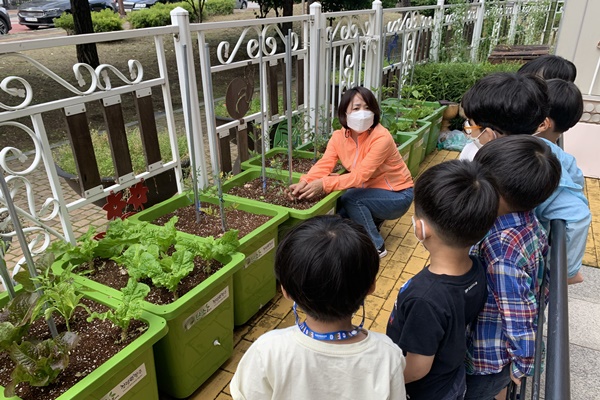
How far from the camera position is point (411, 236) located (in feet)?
11.8

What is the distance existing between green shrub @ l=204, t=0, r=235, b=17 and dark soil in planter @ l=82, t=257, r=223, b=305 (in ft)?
71.1

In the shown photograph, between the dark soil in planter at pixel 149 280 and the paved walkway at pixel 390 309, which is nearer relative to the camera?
the dark soil in planter at pixel 149 280

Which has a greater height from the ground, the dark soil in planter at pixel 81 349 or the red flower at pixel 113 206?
the red flower at pixel 113 206

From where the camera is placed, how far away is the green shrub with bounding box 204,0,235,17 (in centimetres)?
2169

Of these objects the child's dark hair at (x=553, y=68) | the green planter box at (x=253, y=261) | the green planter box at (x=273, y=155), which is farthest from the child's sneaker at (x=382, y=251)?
the child's dark hair at (x=553, y=68)

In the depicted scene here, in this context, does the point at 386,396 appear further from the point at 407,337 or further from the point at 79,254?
the point at 79,254

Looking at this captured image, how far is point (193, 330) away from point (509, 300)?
1.28 meters

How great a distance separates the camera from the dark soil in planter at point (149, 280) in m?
1.91

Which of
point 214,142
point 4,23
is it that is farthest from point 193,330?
point 4,23

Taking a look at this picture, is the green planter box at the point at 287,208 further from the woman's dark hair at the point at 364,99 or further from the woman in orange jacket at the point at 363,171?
the woman's dark hair at the point at 364,99

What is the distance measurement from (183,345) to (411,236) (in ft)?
7.40

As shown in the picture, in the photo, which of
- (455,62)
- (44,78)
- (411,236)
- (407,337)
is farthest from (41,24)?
(407,337)

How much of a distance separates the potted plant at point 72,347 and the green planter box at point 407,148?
2.85 metres

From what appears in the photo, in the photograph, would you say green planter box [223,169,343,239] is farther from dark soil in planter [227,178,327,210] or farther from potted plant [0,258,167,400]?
potted plant [0,258,167,400]
